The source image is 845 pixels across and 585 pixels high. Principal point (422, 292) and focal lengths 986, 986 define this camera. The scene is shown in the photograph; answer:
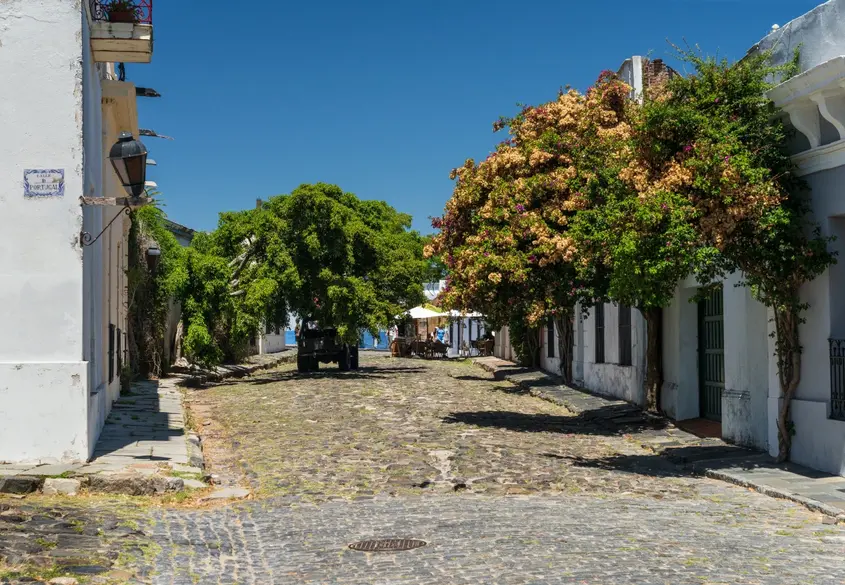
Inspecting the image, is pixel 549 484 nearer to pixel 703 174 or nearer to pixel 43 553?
pixel 703 174

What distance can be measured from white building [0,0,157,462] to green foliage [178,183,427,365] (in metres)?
15.1

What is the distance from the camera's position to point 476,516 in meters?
8.63

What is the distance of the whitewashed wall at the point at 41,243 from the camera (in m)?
10.1

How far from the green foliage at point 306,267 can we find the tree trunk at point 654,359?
1125cm

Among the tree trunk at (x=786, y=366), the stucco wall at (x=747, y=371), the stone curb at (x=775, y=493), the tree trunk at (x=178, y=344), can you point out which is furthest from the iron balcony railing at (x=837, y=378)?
the tree trunk at (x=178, y=344)

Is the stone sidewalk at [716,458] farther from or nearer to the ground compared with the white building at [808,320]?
nearer to the ground

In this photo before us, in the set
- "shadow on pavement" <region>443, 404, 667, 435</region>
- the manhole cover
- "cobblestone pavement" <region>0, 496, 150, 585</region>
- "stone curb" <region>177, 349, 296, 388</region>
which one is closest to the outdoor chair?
"stone curb" <region>177, 349, 296, 388</region>

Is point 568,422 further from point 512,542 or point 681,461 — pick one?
point 512,542

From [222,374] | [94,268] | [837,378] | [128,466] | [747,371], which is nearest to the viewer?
[128,466]

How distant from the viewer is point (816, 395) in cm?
→ 1131

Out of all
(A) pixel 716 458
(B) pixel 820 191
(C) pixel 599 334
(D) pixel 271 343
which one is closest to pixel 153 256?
(C) pixel 599 334

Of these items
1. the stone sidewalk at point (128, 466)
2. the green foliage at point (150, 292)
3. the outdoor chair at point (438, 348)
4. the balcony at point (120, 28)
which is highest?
the balcony at point (120, 28)

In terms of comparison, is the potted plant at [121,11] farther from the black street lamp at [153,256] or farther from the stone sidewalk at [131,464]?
the black street lamp at [153,256]

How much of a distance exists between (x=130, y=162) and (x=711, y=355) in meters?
10.0
